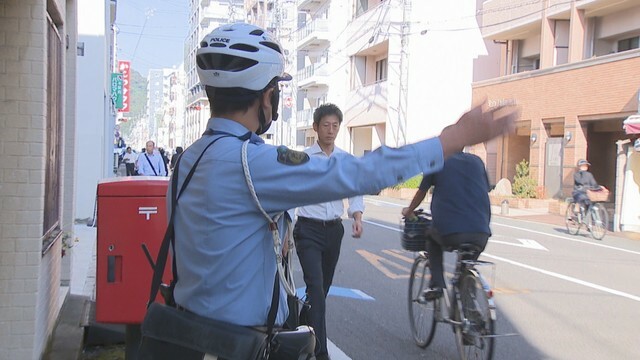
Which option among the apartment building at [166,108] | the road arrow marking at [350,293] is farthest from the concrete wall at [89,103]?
the apartment building at [166,108]

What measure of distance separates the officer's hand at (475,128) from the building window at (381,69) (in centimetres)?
3679

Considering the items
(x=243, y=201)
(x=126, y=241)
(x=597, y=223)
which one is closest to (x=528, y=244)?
(x=597, y=223)

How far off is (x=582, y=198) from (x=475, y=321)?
469 inches

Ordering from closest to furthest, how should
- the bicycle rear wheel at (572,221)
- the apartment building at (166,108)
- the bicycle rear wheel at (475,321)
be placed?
1. the bicycle rear wheel at (475,321)
2. the bicycle rear wheel at (572,221)
3. the apartment building at (166,108)

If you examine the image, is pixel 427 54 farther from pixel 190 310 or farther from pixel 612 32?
pixel 190 310

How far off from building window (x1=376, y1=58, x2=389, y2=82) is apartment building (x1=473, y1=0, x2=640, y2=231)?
1092 cm

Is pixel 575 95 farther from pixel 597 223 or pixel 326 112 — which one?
pixel 326 112

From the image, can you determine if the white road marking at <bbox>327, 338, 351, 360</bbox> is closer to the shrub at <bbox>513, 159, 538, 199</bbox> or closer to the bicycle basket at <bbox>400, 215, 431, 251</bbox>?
the bicycle basket at <bbox>400, 215, 431, 251</bbox>

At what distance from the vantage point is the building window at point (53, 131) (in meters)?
4.76

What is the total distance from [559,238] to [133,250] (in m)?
12.6

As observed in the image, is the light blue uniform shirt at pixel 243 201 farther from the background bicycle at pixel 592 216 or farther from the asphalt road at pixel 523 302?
the background bicycle at pixel 592 216

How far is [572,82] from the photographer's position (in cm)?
2289

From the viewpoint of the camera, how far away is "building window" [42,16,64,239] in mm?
4758

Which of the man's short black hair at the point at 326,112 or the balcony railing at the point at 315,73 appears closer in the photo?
the man's short black hair at the point at 326,112
